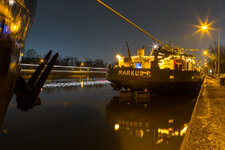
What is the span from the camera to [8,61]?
2.29 m

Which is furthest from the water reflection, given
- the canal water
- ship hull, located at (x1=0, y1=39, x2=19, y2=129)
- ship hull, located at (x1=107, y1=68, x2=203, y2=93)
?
ship hull, located at (x1=0, y1=39, x2=19, y2=129)

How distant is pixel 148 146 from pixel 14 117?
460 cm

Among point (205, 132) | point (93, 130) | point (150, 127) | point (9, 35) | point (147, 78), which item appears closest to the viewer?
point (9, 35)

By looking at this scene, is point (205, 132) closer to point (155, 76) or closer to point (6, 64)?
point (6, 64)

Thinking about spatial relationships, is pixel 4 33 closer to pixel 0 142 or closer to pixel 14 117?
pixel 0 142

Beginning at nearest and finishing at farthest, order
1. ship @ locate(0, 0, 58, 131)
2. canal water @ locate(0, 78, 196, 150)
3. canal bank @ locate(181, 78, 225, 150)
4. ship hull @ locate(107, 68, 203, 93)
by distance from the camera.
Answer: ship @ locate(0, 0, 58, 131) → canal bank @ locate(181, 78, 225, 150) → canal water @ locate(0, 78, 196, 150) → ship hull @ locate(107, 68, 203, 93)

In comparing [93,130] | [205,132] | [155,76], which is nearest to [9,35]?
[93,130]

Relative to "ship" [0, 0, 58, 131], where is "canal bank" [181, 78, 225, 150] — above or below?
below

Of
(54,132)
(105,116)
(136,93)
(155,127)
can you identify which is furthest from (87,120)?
(136,93)

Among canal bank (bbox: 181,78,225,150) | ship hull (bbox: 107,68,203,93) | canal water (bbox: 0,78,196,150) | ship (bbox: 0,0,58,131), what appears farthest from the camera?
ship hull (bbox: 107,68,203,93)

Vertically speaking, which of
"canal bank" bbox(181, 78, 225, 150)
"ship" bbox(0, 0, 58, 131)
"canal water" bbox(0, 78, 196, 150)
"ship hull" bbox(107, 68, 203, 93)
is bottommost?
"canal water" bbox(0, 78, 196, 150)

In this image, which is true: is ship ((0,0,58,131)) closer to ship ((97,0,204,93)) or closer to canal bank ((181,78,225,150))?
canal bank ((181,78,225,150))

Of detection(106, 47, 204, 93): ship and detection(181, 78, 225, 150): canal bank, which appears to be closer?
detection(181, 78, 225, 150): canal bank

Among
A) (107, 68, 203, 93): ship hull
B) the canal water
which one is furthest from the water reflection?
(107, 68, 203, 93): ship hull
